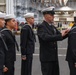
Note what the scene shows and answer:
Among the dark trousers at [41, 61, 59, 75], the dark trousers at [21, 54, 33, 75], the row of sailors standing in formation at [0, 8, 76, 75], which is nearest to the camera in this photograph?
the row of sailors standing in formation at [0, 8, 76, 75]

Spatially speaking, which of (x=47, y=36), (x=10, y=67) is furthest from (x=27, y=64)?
(x=47, y=36)

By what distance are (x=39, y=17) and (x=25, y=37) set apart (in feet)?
87.4

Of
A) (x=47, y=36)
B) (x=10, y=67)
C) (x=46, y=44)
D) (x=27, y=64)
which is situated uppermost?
(x=47, y=36)

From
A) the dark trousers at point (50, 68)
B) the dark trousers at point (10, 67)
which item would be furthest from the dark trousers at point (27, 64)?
the dark trousers at point (50, 68)

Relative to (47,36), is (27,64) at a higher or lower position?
lower

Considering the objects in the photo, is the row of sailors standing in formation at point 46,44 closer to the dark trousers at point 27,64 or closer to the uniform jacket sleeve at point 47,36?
the uniform jacket sleeve at point 47,36

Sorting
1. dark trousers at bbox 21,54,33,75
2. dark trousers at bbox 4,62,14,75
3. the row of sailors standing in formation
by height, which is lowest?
dark trousers at bbox 21,54,33,75

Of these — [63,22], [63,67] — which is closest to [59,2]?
[63,22]

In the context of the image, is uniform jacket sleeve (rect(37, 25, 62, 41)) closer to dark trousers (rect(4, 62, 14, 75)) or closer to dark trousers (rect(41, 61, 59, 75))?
dark trousers (rect(41, 61, 59, 75))

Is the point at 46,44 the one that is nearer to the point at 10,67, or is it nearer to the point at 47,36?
the point at 47,36

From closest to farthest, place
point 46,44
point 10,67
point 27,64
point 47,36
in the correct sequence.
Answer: point 47,36
point 46,44
point 10,67
point 27,64

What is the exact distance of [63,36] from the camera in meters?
6.09

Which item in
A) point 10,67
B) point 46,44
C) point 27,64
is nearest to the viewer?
point 46,44

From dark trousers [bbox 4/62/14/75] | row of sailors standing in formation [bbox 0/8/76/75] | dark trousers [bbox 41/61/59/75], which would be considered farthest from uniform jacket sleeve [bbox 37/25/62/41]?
dark trousers [bbox 4/62/14/75]
